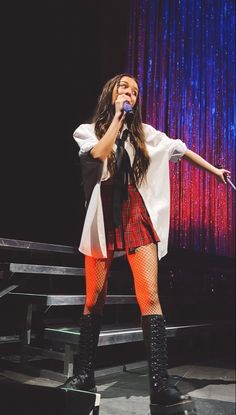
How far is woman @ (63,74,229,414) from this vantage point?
174 cm

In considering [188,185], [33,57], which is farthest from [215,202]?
[33,57]

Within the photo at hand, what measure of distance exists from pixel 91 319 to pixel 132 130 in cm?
92

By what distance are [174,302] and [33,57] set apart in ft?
8.50

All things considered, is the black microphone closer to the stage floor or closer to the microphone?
the microphone

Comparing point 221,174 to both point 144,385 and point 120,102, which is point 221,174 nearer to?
point 120,102

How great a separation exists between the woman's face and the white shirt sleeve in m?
0.22

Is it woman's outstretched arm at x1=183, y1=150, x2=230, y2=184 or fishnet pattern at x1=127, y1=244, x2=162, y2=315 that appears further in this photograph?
woman's outstretched arm at x1=183, y1=150, x2=230, y2=184

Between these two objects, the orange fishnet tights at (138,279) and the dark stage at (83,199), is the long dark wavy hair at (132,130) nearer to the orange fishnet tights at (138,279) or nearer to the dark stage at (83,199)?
the orange fishnet tights at (138,279)

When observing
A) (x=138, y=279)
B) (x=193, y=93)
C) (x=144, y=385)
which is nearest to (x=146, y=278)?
(x=138, y=279)

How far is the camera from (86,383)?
180 centimetres

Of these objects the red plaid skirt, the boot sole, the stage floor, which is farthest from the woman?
Answer: the stage floor

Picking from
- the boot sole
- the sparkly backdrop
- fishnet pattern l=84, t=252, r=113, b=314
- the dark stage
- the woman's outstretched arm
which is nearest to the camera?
the boot sole

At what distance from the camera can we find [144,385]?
104 inches

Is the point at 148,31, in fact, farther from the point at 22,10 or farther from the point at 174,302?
the point at 174,302
